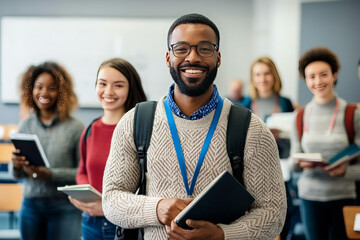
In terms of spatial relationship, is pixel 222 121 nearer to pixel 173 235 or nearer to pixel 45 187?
pixel 173 235

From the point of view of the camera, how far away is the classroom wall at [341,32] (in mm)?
3344

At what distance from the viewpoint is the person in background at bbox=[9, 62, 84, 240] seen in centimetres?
222

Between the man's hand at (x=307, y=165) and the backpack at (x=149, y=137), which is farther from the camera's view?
the man's hand at (x=307, y=165)

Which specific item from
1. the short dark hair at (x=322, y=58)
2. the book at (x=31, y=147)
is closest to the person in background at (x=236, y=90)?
the short dark hair at (x=322, y=58)

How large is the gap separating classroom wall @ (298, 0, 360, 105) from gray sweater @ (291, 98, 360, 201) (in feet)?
2.19

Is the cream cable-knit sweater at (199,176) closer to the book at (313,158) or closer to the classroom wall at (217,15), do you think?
the book at (313,158)

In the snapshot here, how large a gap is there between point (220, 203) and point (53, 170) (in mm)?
1265

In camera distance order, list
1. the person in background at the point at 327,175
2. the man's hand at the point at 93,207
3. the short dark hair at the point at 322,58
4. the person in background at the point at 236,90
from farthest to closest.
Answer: the person in background at the point at 236,90, the person in background at the point at 327,175, the short dark hair at the point at 322,58, the man's hand at the point at 93,207

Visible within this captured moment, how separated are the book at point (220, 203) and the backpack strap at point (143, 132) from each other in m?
0.24

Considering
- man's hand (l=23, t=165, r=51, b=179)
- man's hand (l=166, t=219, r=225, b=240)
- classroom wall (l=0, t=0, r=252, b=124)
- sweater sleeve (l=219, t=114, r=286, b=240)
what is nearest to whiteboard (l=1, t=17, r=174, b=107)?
classroom wall (l=0, t=0, r=252, b=124)

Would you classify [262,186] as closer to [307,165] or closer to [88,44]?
[307,165]

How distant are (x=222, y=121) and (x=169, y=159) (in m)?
0.21

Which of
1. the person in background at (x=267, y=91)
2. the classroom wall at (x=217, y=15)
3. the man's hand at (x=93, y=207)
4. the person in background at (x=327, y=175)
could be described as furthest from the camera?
the classroom wall at (x=217, y=15)

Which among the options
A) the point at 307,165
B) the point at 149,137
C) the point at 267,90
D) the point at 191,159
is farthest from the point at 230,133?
the point at 267,90
